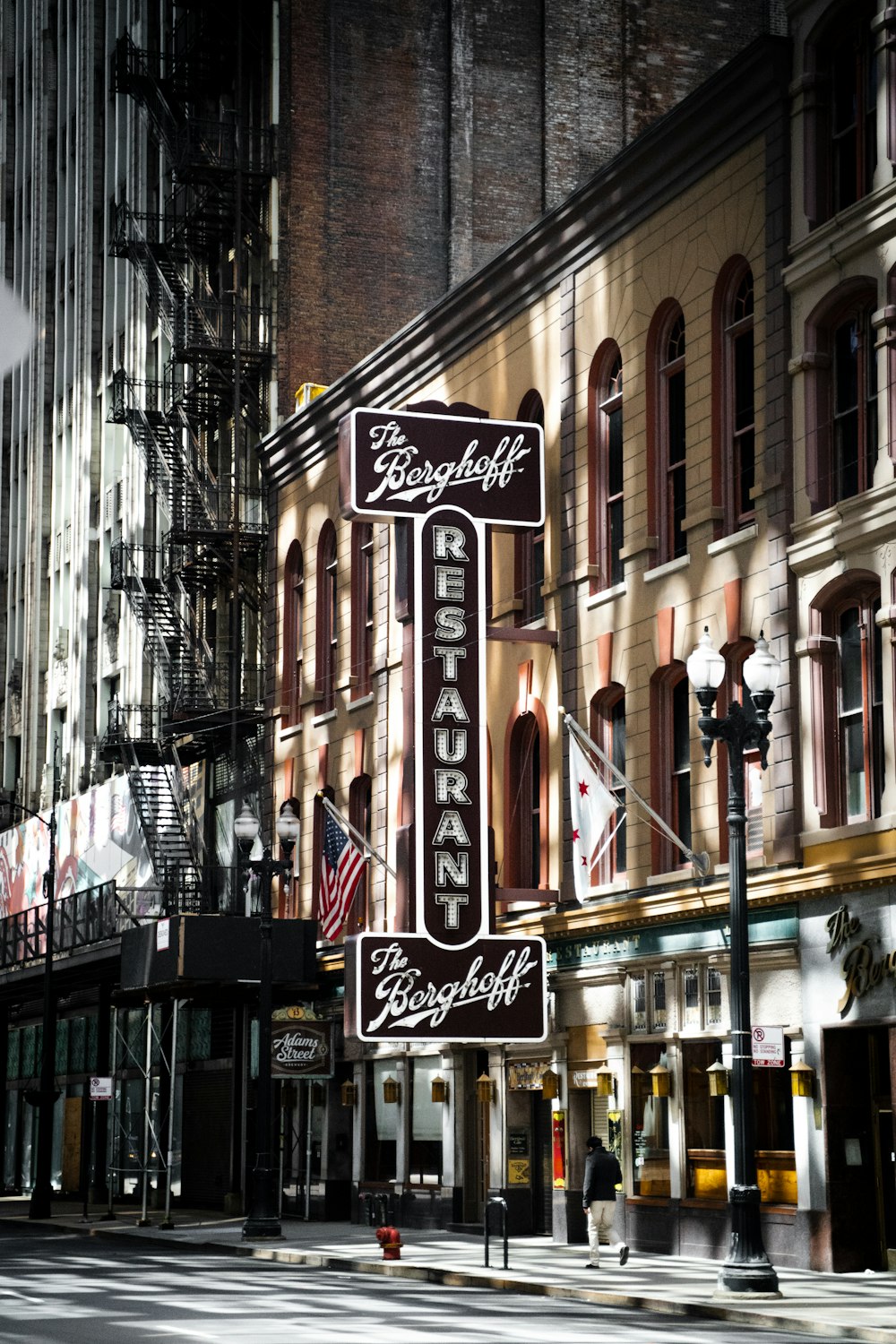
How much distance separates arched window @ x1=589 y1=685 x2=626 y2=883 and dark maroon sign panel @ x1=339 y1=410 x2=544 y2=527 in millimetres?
3448

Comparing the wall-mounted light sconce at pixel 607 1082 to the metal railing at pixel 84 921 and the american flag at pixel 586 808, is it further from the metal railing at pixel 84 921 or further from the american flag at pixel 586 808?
the metal railing at pixel 84 921

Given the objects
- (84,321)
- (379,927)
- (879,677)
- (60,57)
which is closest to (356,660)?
(379,927)

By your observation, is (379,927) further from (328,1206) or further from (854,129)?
(854,129)

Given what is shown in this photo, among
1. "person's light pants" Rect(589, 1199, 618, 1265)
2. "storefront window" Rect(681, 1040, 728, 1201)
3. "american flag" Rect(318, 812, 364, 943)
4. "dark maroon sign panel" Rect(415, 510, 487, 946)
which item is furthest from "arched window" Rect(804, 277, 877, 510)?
"american flag" Rect(318, 812, 364, 943)

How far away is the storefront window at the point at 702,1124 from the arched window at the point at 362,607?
46.5 feet

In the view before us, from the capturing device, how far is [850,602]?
25906 millimetres

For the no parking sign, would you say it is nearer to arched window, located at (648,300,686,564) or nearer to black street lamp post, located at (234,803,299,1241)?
arched window, located at (648,300,686,564)

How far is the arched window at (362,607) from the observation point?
40562 millimetres

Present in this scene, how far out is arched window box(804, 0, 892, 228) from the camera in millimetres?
26312

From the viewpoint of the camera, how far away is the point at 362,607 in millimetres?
40938

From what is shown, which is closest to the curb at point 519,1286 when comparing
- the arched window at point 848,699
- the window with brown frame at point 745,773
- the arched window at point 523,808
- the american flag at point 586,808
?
the american flag at point 586,808

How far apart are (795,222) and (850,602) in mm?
5294

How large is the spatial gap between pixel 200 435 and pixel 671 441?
23.2 m

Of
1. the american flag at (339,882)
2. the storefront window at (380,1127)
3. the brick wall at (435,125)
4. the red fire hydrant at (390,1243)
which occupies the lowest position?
the red fire hydrant at (390,1243)
